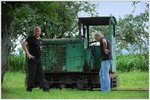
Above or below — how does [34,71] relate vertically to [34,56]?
below

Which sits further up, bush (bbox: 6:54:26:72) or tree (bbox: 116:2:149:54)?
tree (bbox: 116:2:149:54)

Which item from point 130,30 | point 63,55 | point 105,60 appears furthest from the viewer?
point 130,30

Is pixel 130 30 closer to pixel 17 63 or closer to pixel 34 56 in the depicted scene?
pixel 17 63

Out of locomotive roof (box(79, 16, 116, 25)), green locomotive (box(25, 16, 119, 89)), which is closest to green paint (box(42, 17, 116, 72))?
green locomotive (box(25, 16, 119, 89))

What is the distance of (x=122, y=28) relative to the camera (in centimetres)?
2595

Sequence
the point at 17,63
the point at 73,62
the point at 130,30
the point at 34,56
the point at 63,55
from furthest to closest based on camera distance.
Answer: the point at 130,30, the point at 17,63, the point at 63,55, the point at 73,62, the point at 34,56

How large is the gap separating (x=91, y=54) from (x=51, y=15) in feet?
6.78

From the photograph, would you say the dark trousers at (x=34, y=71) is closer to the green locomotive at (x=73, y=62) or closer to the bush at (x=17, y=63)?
the green locomotive at (x=73, y=62)

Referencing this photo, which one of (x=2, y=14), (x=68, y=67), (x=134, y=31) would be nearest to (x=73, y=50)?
(x=68, y=67)

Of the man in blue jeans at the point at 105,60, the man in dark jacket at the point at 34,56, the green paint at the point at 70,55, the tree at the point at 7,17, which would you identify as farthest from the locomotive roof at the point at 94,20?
the man in dark jacket at the point at 34,56

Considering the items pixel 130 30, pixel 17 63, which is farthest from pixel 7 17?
pixel 130 30

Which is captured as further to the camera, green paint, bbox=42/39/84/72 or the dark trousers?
green paint, bbox=42/39/84/72

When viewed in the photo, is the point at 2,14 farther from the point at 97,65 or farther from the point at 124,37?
the point at 124,37

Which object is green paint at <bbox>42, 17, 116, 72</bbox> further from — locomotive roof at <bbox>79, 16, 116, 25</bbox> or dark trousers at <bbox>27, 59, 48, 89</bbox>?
dark trousers at <bbox>27, 59, 48, 89</bbox>
